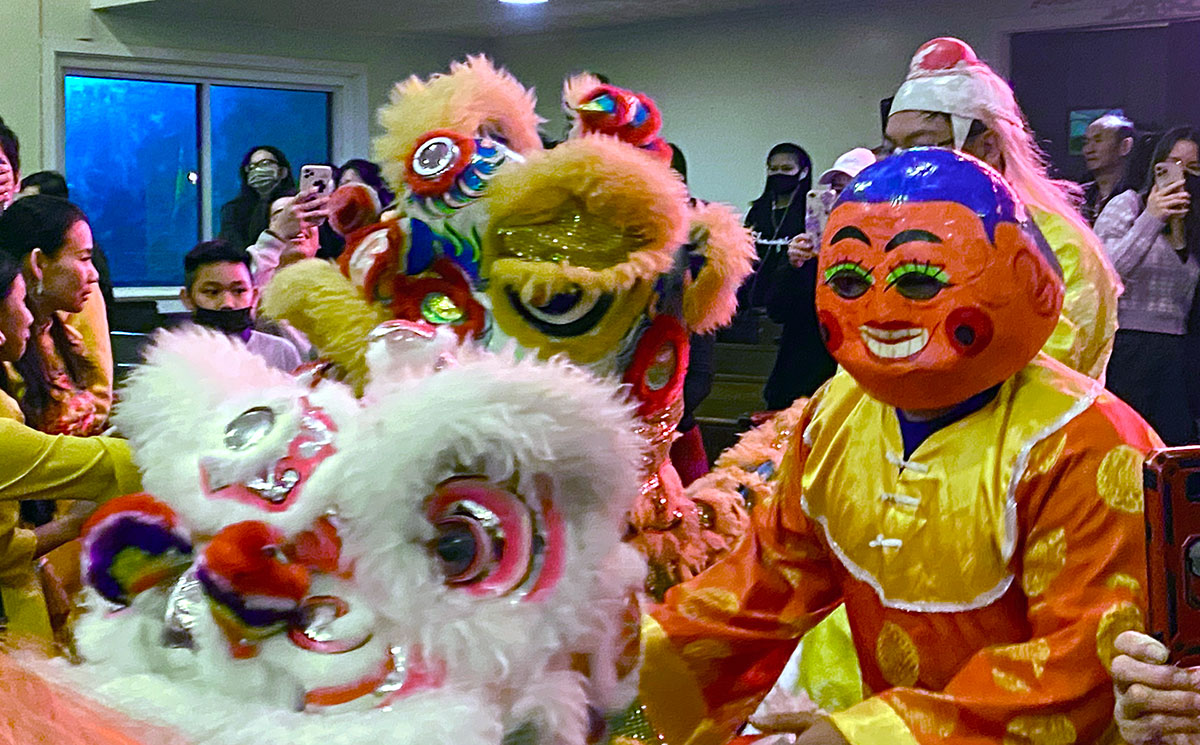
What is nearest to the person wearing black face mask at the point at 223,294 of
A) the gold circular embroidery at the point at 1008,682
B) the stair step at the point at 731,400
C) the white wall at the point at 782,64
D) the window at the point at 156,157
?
the gold circular embroidery at the point at 1008,682

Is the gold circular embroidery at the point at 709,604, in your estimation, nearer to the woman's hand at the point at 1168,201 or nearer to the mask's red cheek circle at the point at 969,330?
the mask's red cheek circle at the point at 969,330

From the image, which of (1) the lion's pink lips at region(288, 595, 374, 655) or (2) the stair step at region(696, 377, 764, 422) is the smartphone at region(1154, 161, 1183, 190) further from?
(1) the lion's pink lips at region(288, 595, 374, 655)

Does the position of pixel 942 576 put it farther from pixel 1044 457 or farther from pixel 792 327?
pixel 792 327

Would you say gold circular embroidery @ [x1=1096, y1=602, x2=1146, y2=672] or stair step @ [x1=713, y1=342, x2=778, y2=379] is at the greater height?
gold circular embroidery @ [x1=1096, y1=602, x2=1146, y2=672]

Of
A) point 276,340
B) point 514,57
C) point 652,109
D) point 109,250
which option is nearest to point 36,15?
point 109,250

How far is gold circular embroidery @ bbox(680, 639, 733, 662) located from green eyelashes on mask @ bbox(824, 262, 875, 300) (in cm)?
36

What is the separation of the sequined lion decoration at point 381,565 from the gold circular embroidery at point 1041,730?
0.34 metres

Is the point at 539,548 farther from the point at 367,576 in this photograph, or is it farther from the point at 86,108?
the point at 86,108

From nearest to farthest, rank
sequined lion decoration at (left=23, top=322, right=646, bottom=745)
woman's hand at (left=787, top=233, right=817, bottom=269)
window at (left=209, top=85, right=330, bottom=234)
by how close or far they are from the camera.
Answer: sequined lion decoration at (left=23, top=322, right=646, bottom=745)
woman's hand at (left=787, top=233, right=817, bottom=269)
window at (left=209, top=85, right=330, bottom=234)

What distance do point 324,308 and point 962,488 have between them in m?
0.94

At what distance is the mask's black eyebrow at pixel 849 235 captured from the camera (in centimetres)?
118

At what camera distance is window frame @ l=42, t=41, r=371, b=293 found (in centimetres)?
635

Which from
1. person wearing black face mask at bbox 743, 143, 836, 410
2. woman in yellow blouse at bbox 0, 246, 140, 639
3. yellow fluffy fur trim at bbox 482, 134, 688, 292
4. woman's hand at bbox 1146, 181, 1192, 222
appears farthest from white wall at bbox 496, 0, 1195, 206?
woman in yellow blouse at bbox 0, 246, 140, 639

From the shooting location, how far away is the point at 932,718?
3.68ft
